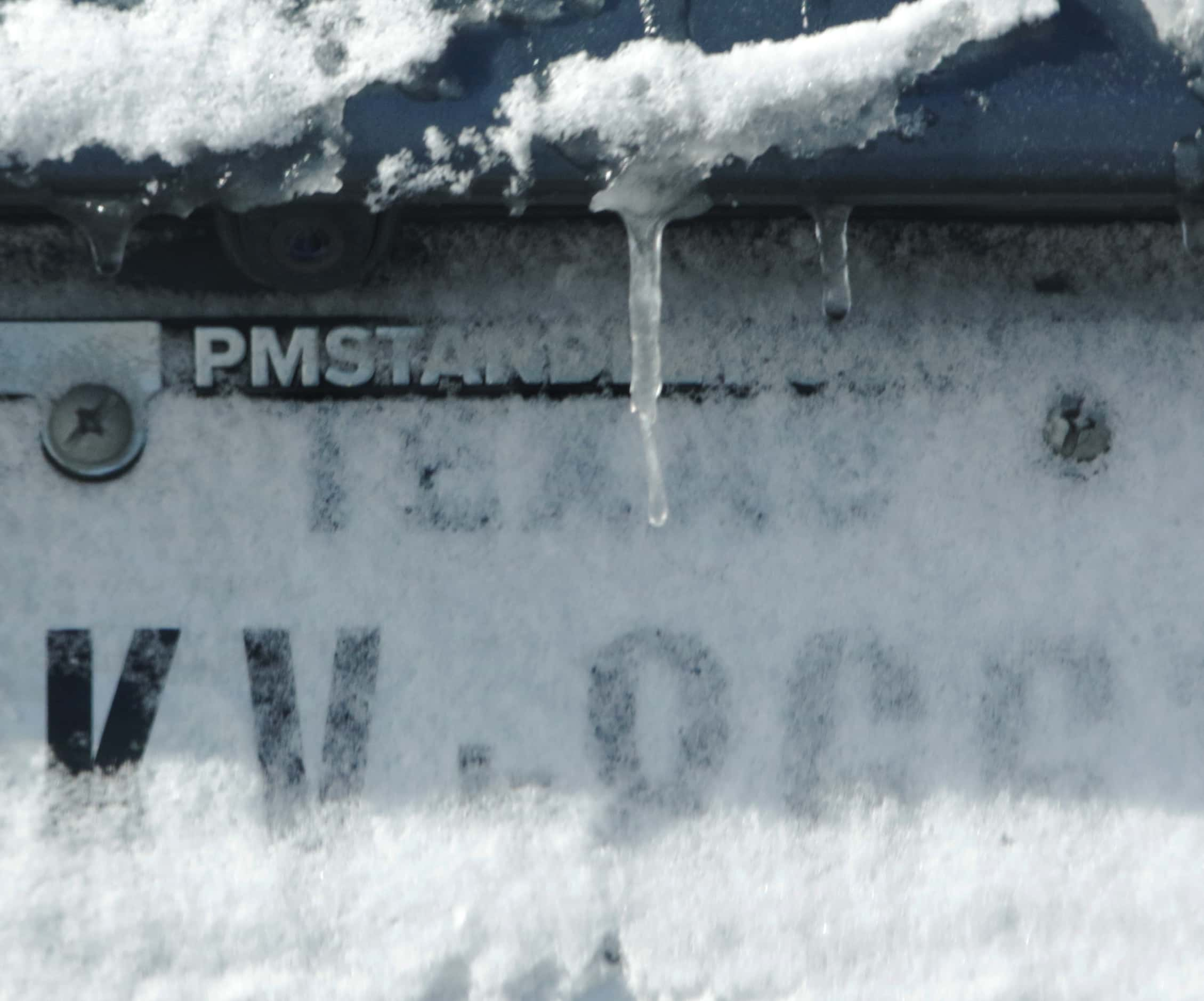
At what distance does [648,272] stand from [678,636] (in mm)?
476

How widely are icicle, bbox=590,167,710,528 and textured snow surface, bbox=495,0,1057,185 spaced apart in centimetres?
3

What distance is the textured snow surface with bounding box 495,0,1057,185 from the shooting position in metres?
1.58

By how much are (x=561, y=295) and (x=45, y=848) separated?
95 centimetres

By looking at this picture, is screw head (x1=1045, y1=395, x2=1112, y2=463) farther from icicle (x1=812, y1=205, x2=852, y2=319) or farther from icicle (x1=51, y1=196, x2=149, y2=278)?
icicle (x1=51, y1=196, x2=149, y2=278)

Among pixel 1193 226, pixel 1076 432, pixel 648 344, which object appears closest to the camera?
pixel 1193 226

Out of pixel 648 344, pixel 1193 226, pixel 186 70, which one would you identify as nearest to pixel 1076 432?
pixel 1193 226

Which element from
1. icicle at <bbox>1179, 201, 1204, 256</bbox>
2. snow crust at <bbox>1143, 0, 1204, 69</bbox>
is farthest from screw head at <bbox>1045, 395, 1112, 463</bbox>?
snow crust at <bbox>1143, 0, 1204, 69</bbox>

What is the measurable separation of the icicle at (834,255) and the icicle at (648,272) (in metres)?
0.15

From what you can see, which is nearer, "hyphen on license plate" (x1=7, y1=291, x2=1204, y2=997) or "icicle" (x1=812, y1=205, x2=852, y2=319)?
"icicle" (x1=812, y1=205, x2=852, y2=319)

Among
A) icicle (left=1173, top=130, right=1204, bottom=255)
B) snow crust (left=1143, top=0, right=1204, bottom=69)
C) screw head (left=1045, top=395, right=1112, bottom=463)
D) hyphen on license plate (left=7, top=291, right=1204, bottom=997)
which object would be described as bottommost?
hyphen on license plate (left=7, top=291, right=1204, bottom=997)

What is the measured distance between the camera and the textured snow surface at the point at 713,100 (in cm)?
158

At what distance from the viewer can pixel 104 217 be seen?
5.28 ft

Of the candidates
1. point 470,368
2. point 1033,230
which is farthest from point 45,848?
point 1033,230

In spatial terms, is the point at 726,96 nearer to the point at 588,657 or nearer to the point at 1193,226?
the point at 1193,226
